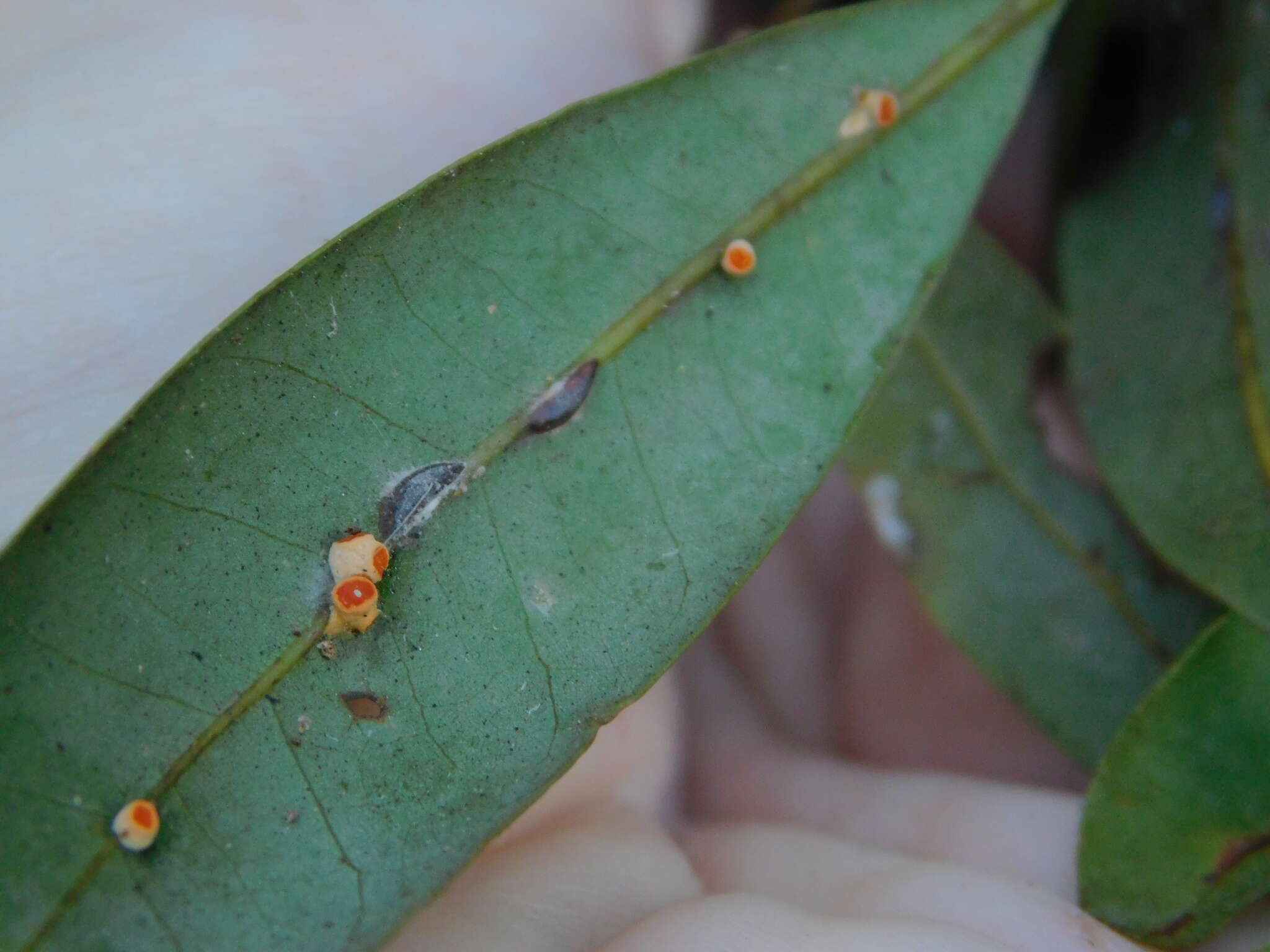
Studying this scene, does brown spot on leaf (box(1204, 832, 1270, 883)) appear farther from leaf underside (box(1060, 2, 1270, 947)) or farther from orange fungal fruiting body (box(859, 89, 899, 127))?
orange fungal fruiting body (box(859, 89, 899, 127))

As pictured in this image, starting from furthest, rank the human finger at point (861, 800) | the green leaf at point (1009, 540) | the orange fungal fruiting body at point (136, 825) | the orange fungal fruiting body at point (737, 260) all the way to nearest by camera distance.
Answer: the green leaf at point (1009, 540)
the human finger at point (861, 800)
the orange fungal fruiting body at point (737, 260)
the orange fungal fruiting body at point (136, 825)

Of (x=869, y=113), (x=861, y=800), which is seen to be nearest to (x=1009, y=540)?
(x=861, y=800)

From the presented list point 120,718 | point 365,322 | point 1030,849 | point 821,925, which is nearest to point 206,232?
point 365,322

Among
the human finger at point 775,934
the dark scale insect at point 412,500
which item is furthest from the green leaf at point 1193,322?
the dark scale insect at point 412,500

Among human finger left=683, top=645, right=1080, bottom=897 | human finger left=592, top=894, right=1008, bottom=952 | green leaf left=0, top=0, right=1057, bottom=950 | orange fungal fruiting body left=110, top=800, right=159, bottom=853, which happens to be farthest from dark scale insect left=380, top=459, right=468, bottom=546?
human finger left=683, top=645, right=1080, bottom=897

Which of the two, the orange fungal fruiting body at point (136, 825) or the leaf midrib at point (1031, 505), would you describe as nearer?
the orange fungal fruiting body at point (136, 825)

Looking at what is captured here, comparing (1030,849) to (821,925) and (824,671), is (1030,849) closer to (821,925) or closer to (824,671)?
(821,925)

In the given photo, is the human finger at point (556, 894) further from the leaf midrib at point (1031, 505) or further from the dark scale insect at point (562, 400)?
the leaf midrib at point (1031, 505)
